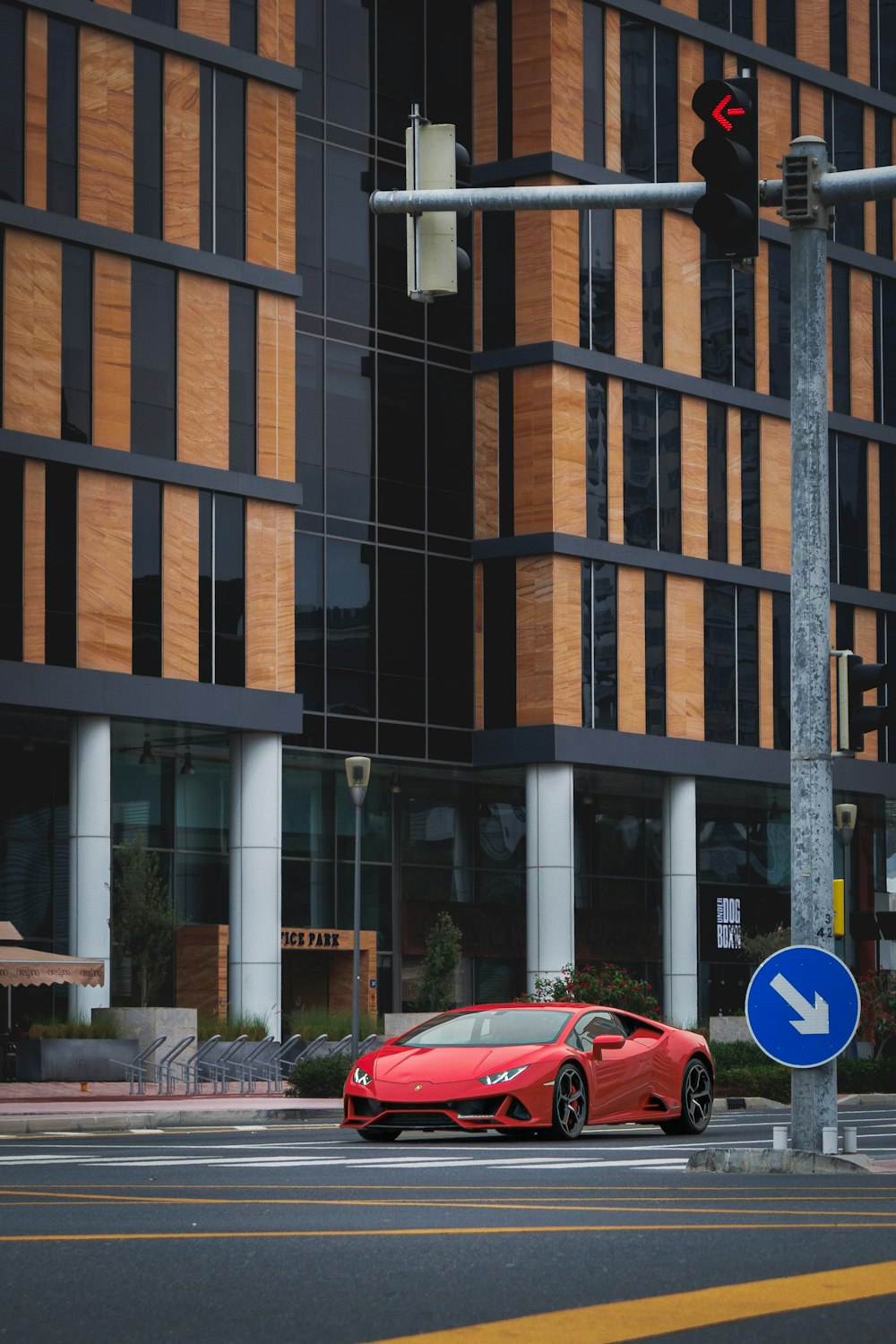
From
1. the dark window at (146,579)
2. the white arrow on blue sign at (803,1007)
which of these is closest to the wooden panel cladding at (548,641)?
the dark window at (146,579)

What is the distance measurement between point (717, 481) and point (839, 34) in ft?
43.7

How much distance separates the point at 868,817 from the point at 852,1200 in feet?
173

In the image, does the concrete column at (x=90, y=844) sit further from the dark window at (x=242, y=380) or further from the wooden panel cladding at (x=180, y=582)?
the dark window at (x=242, y=380)

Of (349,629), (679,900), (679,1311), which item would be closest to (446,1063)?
(679,1311)

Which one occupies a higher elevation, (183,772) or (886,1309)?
(183,772)

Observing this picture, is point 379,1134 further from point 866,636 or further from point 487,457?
point 866,636

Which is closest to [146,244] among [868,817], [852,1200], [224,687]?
[224,687]

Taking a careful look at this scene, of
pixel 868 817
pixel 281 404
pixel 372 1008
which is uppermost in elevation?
pixel 281 404

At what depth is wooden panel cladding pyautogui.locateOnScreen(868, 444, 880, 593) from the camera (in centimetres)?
6084

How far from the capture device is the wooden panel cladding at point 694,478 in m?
55.1

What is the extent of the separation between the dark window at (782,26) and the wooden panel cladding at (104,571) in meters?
23.7

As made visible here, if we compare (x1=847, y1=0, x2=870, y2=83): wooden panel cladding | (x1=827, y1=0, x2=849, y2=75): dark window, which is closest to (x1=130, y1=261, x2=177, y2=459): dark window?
(x1=827, y1=0, x2=849, y2=75): dark window

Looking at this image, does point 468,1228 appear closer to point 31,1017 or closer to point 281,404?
point 31,1017

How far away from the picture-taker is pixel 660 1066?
20078 mm
